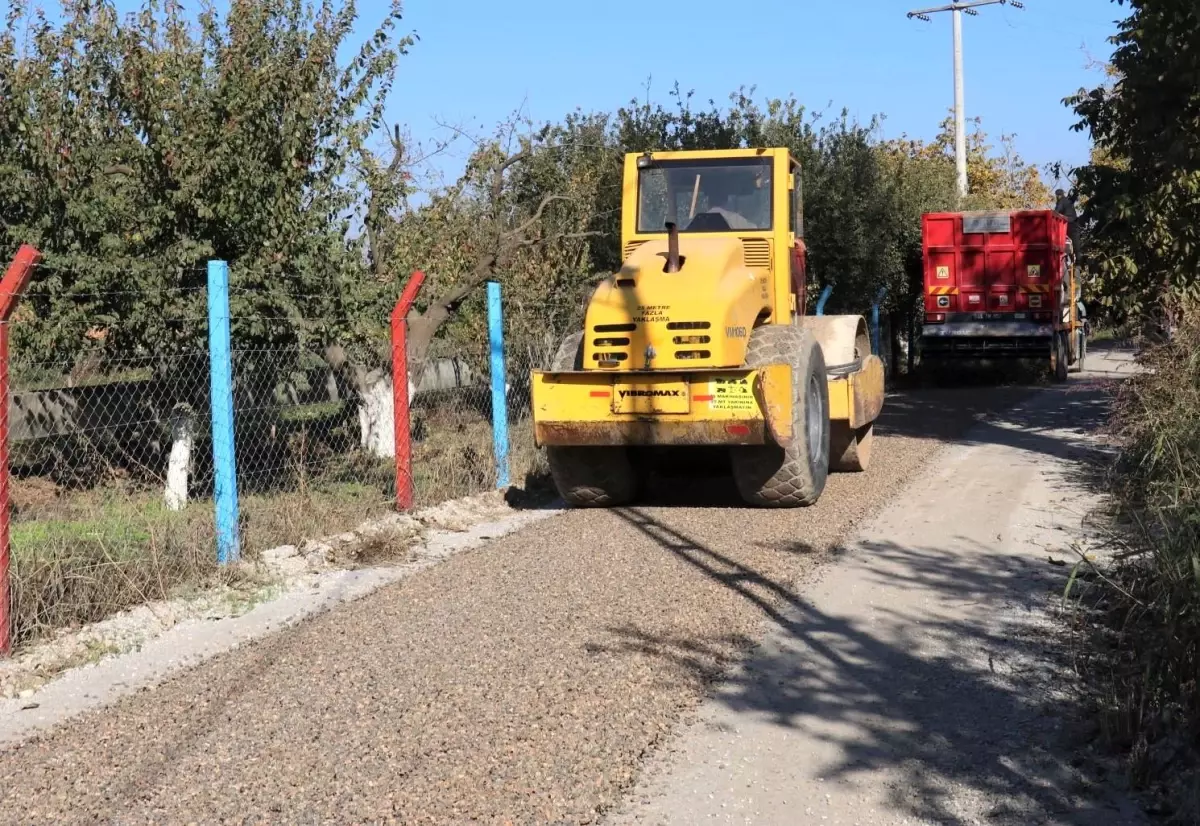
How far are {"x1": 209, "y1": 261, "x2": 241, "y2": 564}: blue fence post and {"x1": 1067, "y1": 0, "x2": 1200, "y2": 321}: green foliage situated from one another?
8351mm

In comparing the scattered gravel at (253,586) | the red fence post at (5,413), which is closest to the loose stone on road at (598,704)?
the scattered gravel at (253,586)

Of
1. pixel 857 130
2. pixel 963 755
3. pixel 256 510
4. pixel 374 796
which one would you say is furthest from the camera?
pixel 857 130

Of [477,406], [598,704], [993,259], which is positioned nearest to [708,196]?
[477,406]

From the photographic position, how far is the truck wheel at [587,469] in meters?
10.6

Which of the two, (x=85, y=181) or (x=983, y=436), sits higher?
(x=85, y=181)

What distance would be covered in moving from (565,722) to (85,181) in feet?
23.7

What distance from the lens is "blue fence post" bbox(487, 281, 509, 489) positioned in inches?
468

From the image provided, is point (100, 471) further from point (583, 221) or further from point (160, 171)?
point (583, 221)

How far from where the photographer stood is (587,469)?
10602 mm

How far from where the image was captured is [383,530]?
9.37 m

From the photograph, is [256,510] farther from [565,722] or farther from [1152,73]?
[1152,73]

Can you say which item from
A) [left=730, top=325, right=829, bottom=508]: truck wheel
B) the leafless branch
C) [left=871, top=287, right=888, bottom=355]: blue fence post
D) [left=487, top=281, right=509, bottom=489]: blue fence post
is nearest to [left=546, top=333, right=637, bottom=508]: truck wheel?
[left=730, top=325, right=829, bottom=508]: truck wheel

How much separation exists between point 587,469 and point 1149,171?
7.37 m

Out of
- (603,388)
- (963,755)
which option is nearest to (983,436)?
(603,388)
